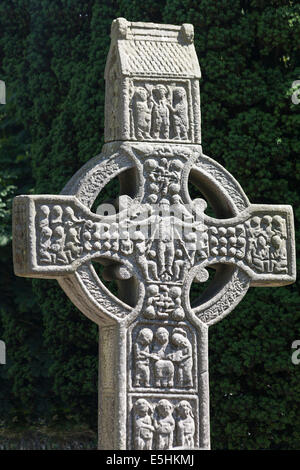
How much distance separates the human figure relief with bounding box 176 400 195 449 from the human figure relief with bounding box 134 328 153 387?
24 centimetres

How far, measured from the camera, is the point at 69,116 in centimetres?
1022

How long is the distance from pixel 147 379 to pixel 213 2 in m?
4.99

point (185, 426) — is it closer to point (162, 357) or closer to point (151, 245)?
point (162, 357)

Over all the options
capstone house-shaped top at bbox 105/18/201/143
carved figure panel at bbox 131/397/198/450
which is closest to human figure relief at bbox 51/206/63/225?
capstone house-shaped top at bbox 105/18/201/143

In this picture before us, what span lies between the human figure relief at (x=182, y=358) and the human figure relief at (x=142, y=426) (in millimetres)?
256

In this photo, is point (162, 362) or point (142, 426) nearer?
point (142, 426)

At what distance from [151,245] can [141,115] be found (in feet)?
2.40

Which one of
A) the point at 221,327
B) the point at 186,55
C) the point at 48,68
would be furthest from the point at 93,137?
the point at 186,55

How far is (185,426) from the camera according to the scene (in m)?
5.20

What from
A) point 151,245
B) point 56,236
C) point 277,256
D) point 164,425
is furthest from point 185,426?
point 56,236

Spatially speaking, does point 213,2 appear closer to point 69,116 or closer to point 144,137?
point 69,116

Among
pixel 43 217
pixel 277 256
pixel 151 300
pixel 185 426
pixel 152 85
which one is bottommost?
pixel 185 426

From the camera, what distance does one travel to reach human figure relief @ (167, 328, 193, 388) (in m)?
5.25

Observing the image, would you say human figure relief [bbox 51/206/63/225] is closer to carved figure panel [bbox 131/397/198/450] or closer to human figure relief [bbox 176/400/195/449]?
carved figure panel [bbox 131/397/198/450]
